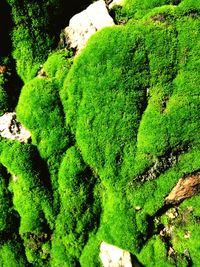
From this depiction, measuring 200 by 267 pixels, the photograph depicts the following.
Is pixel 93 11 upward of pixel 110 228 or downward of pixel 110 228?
upward

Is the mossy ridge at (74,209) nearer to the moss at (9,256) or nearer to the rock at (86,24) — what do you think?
the moss at (9,256)

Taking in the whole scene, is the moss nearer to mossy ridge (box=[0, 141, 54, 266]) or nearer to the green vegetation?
the green vegetation

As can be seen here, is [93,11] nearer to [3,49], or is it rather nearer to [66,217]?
[3,49]

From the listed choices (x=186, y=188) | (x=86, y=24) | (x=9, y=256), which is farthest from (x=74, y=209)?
(x=86, y=24)

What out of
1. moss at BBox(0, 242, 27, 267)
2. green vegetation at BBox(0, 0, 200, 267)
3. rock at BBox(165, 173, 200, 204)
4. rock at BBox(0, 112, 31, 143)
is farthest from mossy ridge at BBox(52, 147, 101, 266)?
rock at BBox(165, 173, 200, 204)

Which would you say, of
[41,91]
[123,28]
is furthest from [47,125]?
[123,28]

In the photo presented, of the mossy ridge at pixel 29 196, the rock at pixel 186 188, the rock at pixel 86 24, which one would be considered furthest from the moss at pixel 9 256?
the rock at pixel 86 24
